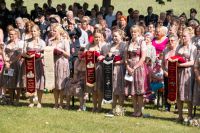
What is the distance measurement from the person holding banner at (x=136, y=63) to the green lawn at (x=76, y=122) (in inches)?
21.9

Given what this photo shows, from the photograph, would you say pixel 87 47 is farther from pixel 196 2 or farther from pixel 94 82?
pixel 196 2

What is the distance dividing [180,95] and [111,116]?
166 centimetres

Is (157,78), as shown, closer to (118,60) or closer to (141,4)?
(118,60)

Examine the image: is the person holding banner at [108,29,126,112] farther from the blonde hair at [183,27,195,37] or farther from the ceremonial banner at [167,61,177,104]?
the blonde hair at [183,27,195,37]

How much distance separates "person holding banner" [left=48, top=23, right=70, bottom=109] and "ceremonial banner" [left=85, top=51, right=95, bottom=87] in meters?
0.58

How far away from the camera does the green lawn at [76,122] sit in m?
12.5

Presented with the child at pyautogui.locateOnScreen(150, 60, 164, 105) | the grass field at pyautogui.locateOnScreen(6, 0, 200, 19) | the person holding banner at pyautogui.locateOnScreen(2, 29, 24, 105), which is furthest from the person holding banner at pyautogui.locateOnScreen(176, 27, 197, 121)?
the grass field at pyautogui.locateOnScreen(6, 0, 200, 19)

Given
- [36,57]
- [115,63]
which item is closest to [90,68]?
[115,63]

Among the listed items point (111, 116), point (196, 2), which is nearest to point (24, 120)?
point (111, 116)

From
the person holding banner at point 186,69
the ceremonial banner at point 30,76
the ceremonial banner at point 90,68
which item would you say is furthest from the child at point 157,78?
the ceremonial banner at point 30,76

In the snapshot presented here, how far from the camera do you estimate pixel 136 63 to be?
1402 centimetres

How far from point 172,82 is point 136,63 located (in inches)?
36.8

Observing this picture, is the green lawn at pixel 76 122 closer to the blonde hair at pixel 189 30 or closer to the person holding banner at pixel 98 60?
the person holding banner at pixel 98 60

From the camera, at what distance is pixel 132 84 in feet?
46.6
